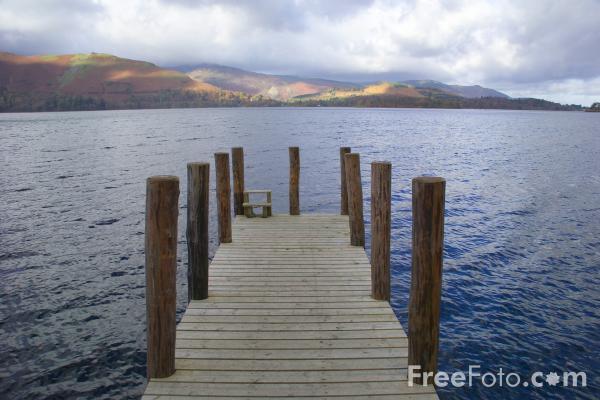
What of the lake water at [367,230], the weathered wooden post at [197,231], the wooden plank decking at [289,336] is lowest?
the lake water at [367,230]

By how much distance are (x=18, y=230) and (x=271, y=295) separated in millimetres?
13359

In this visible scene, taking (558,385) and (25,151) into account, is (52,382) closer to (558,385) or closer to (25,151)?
(558,385)

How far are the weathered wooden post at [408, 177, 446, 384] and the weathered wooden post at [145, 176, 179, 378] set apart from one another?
2760mm

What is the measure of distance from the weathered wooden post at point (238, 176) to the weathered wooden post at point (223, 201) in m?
1.70

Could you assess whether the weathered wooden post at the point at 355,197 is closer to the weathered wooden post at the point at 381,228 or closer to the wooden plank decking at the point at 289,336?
the wooden plank decking at the point at 289,336

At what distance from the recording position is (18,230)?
15.8m

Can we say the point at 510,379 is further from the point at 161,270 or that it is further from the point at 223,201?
the point at 223,201

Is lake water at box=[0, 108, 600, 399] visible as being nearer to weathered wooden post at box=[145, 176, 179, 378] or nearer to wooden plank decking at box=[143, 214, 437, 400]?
wooden plank decking at box=[143, 214, 437, 400]

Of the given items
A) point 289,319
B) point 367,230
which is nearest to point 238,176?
point 367,230

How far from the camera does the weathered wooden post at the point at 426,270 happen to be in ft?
14.8

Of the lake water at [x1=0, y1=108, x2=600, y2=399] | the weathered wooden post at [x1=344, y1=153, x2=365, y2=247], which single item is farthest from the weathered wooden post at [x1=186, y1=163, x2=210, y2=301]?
the weathered wooden post at [x1=344, y1=153, x2=365, y2=247]

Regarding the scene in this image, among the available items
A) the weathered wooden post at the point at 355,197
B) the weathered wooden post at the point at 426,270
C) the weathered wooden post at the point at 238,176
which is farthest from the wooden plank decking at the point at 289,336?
the weathered wooden post at the point at 238,176

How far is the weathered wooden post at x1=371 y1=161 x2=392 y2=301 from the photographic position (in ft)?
22.9

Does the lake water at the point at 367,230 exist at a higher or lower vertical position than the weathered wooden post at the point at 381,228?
lower
